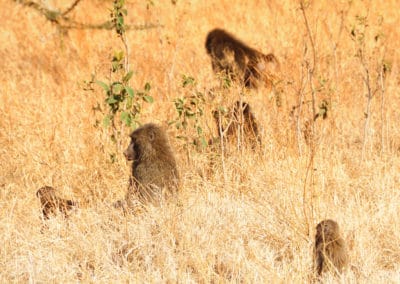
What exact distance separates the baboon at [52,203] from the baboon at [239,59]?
11.7 feet

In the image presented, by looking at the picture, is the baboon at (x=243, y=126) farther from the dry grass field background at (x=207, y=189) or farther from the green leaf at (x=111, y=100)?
the green leaf at (x=111, y=100)

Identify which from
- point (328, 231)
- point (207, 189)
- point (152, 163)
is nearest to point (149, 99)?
point (152, 163)

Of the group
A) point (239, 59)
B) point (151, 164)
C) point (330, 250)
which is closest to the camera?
point (330, 250)

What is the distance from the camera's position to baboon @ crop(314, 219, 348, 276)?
396 centimetres

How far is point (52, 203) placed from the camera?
4.89m

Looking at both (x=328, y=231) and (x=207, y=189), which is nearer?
(x=328, y=231)

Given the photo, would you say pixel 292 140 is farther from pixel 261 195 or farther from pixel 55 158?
pixel 55 158

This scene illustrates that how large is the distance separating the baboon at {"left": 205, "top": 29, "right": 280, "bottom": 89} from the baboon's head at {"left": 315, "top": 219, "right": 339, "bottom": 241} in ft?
13.9

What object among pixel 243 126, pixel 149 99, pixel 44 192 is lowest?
pixel 44 192

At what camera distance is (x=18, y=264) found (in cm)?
416

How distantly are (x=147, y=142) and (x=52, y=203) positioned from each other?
0.72m

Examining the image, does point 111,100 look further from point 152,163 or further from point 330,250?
point 330,250

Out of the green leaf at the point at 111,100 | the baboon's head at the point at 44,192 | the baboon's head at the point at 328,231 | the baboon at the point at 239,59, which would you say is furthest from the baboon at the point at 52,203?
the baboon at the point at 239,59

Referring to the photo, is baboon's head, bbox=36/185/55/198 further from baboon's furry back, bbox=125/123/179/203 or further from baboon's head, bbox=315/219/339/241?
baboon's head, bbox=315/219/339/241
